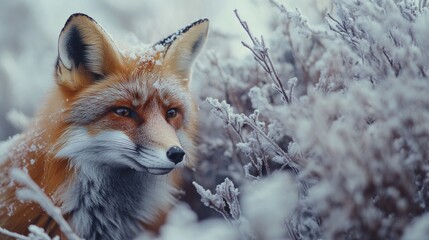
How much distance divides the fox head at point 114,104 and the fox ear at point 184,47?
3.1 inches

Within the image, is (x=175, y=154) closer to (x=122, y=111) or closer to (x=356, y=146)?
(x=122, y=111)

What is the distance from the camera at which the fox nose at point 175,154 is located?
2.45m

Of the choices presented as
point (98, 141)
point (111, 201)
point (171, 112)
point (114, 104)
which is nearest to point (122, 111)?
point (114, 104)

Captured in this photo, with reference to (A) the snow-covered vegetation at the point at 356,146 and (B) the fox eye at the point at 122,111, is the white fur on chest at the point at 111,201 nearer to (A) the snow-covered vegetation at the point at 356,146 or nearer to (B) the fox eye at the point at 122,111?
(A) the snow-covered vegetation at the point at 356,146

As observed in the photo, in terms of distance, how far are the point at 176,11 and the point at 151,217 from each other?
592 centimetres

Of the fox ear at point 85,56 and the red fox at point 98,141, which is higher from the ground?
the fox ear at point 85,56

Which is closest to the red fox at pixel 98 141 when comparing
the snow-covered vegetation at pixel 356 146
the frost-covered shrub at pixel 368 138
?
the snow-covered vegetation at pixel 356 146

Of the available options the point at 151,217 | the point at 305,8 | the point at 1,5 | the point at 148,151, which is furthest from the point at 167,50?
the point at 1,5

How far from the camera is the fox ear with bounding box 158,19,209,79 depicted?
117 inches

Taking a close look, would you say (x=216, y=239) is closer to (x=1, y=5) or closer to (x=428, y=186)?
(x=428, y=186)

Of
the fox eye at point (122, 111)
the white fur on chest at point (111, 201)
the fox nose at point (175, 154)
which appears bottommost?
the white fur on chest at point (111, 201)

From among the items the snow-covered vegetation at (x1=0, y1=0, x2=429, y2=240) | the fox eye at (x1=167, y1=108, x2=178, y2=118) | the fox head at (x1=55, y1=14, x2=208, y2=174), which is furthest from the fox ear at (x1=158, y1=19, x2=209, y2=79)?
the snow-covered vegetation at (x1=0, y1=0, x2=429, y2=240)

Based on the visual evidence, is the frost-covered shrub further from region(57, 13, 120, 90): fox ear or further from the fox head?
region(57, 13, 120, 90): fox ear

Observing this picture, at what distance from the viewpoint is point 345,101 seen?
1904mm
